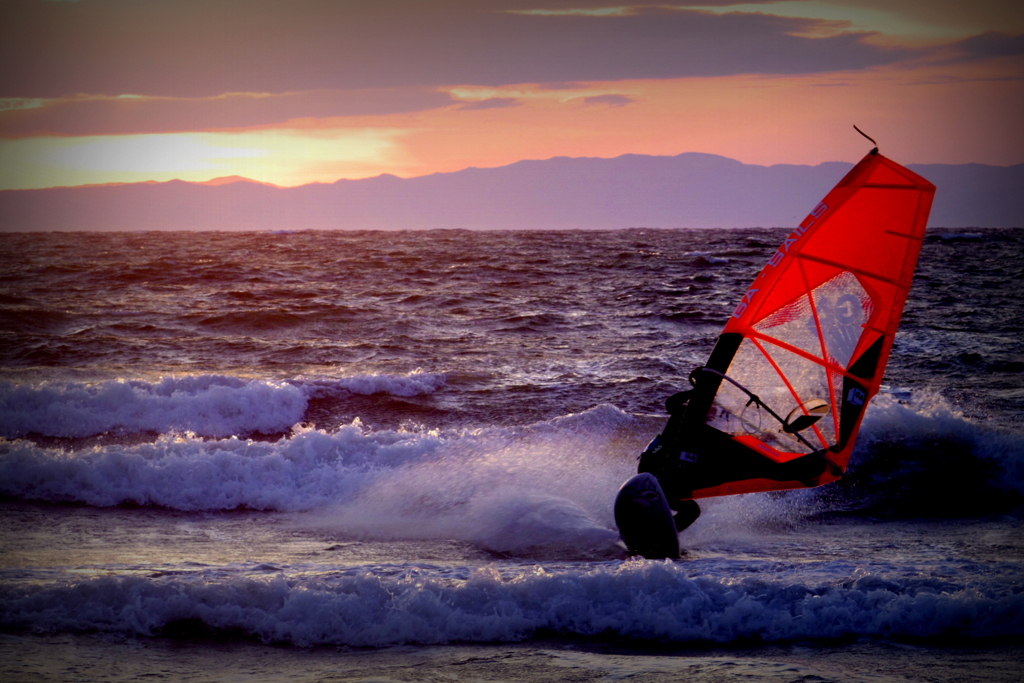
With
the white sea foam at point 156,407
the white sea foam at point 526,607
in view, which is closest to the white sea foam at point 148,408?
the white sea foam at point 156,407

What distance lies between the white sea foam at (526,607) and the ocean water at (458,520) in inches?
0.7

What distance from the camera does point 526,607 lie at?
4867mm

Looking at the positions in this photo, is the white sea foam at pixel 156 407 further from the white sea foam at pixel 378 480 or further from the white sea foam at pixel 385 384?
the white sea foam at pixel 378 480

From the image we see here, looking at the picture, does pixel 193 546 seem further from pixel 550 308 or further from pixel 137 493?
pixel 550 308

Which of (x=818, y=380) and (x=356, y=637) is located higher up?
(x=818, y=380)

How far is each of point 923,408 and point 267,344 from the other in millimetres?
12334

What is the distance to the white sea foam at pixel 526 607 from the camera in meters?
4.68

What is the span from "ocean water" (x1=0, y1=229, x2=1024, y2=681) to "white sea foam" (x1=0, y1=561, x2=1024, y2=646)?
0.06 feet

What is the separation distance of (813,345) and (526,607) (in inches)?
118

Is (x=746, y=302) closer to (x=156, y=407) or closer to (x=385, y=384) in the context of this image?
(x=385, y=384)

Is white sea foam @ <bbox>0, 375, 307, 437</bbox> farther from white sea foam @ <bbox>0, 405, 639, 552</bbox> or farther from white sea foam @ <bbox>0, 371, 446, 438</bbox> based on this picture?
white sea foam @ <bbox>0, 405, 639, 552</bbox>

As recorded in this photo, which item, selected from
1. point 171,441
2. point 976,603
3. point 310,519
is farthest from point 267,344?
point 976,603

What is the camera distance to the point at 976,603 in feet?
15.7

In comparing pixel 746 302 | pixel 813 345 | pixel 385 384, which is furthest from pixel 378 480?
pixel 813 345
